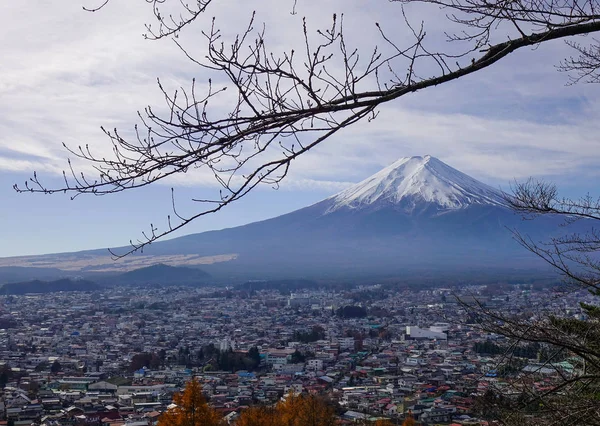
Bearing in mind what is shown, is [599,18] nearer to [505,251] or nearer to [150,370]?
[150,370]

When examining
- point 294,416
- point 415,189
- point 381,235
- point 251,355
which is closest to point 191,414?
point 294,416

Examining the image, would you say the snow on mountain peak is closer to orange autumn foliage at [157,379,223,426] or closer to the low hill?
the low hill

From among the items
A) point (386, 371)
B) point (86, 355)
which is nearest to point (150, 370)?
point (86, 355)

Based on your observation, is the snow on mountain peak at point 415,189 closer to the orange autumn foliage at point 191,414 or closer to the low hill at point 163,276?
the low hill at point 163,276

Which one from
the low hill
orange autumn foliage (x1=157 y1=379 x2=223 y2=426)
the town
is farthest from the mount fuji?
orange autumn foliage (x1=157 y1=379 x2=223 y2=426)

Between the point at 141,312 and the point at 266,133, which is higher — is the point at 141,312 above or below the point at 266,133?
below

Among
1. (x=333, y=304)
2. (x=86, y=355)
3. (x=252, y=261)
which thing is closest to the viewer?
(x=86, y=355)

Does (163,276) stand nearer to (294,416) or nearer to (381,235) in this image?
(381,235)
